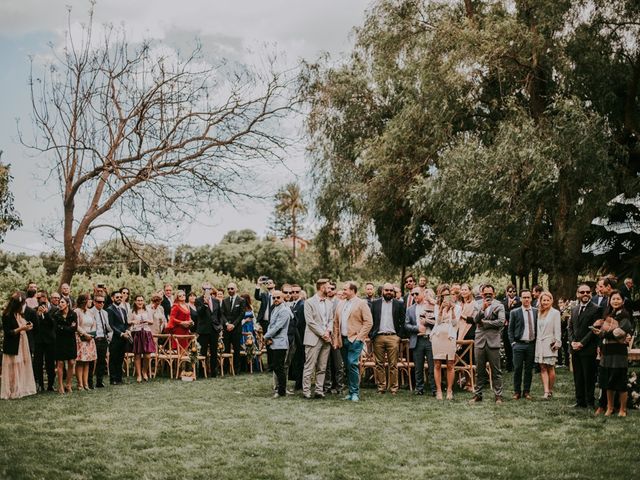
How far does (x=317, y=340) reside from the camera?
1301 centimetres

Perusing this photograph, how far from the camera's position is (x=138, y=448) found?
8.70 metres

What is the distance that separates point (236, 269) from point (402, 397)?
5030 centimetres

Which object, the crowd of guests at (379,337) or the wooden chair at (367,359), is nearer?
the crowd of guests at (379,337)

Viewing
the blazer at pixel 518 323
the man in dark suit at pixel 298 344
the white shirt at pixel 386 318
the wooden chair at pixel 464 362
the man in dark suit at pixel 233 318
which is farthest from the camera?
the man in dark suit at pixel 233 318

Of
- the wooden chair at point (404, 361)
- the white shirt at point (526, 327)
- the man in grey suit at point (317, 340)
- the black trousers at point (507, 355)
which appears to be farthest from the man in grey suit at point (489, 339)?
the black trousers at point (507, 355)

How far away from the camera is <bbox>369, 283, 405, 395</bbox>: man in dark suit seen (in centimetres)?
1354

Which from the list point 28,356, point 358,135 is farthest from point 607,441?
point 358,135

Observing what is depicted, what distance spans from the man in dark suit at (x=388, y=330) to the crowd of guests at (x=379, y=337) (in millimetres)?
19

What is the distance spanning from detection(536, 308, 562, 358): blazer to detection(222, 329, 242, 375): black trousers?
747 centimetres

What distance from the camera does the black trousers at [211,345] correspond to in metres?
17.1

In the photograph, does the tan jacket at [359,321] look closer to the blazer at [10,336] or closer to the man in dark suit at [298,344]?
the man in dark suit at [298,344]

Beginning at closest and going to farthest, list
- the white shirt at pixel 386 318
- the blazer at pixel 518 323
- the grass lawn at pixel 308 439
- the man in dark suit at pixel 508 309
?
the grass lawn at pixel 308 439
the blazer at pixel 518 323
the white shirt at pixel 386 318
the man in dark suit at pixel 508 309

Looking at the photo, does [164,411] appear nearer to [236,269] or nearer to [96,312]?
A: [96,312]

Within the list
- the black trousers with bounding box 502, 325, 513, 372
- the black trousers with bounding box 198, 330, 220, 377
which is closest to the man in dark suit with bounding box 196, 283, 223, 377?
the black trousers with bounding box 198, 330, 220, 377
